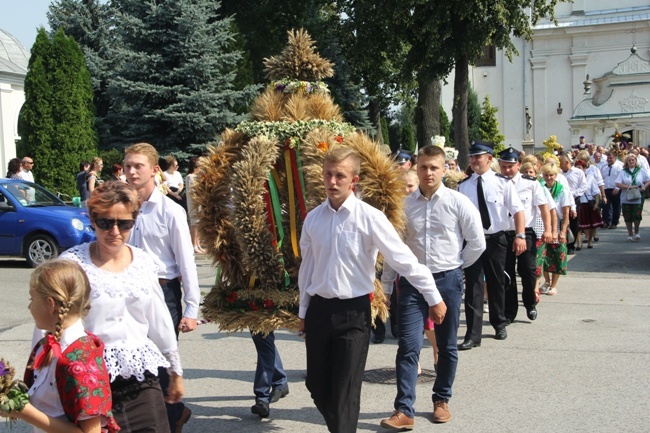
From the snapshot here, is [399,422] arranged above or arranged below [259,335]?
below

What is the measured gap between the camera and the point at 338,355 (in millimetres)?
5012

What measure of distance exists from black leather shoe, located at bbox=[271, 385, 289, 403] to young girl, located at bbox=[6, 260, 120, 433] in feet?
11.1

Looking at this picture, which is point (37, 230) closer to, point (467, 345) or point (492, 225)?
point (492, 225)

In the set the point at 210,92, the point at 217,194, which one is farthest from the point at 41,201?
the point at 217,194

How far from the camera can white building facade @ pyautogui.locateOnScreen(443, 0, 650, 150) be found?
176 feet

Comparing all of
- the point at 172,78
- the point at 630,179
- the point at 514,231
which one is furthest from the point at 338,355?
the point at 172,78

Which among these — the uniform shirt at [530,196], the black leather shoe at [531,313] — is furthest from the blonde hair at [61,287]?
the black leather shoe at [531,313]

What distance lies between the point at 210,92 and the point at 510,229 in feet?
48.3

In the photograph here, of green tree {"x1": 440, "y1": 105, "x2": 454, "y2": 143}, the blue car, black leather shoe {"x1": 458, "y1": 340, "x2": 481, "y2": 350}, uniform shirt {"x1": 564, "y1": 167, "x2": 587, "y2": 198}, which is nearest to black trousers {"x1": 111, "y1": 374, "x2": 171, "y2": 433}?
black leather shoe {"x1": 458, "y1": 340, "x2": 481, "y2": 350}

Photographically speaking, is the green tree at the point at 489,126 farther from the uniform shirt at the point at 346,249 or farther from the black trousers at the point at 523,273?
the uniform shirt at the point at 346,249

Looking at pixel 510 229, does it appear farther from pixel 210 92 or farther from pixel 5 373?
pixel 210 92

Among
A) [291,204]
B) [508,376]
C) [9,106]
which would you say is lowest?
[508,376]

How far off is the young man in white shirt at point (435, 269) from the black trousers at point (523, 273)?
3238 millimetres

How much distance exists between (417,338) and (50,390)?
3.31 meters
